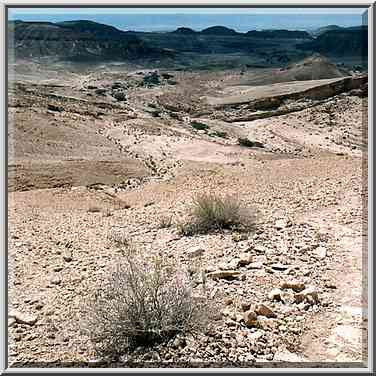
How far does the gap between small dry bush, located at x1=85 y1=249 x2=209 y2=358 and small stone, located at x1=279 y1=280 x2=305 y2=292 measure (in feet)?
2.75

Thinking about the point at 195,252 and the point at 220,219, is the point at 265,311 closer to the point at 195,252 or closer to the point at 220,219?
the point at 195,252

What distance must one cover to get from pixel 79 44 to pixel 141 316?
69415 millimetres

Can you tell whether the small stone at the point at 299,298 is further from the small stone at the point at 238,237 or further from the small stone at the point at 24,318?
the small stone at the point at 24,318

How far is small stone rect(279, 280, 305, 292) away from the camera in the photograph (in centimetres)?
445

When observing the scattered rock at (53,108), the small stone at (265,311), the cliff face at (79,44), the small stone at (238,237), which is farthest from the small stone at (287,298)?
the cliff face at (79,44)

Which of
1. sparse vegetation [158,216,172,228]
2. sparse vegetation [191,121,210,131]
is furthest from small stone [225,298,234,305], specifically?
sparse vegetation [191,121,210,131]

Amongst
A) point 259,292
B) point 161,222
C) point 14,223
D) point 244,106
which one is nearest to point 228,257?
point 259,292

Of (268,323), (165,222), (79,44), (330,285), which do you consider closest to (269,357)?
(268,323)

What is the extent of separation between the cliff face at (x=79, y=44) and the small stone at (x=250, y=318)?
5722cm

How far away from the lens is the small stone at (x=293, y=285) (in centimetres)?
445

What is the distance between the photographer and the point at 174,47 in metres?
94.2

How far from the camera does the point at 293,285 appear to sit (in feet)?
14.6

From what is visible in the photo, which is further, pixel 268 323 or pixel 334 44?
pixel 334 44

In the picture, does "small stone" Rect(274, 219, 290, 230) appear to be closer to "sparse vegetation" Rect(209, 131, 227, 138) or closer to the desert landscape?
the desert landscape
